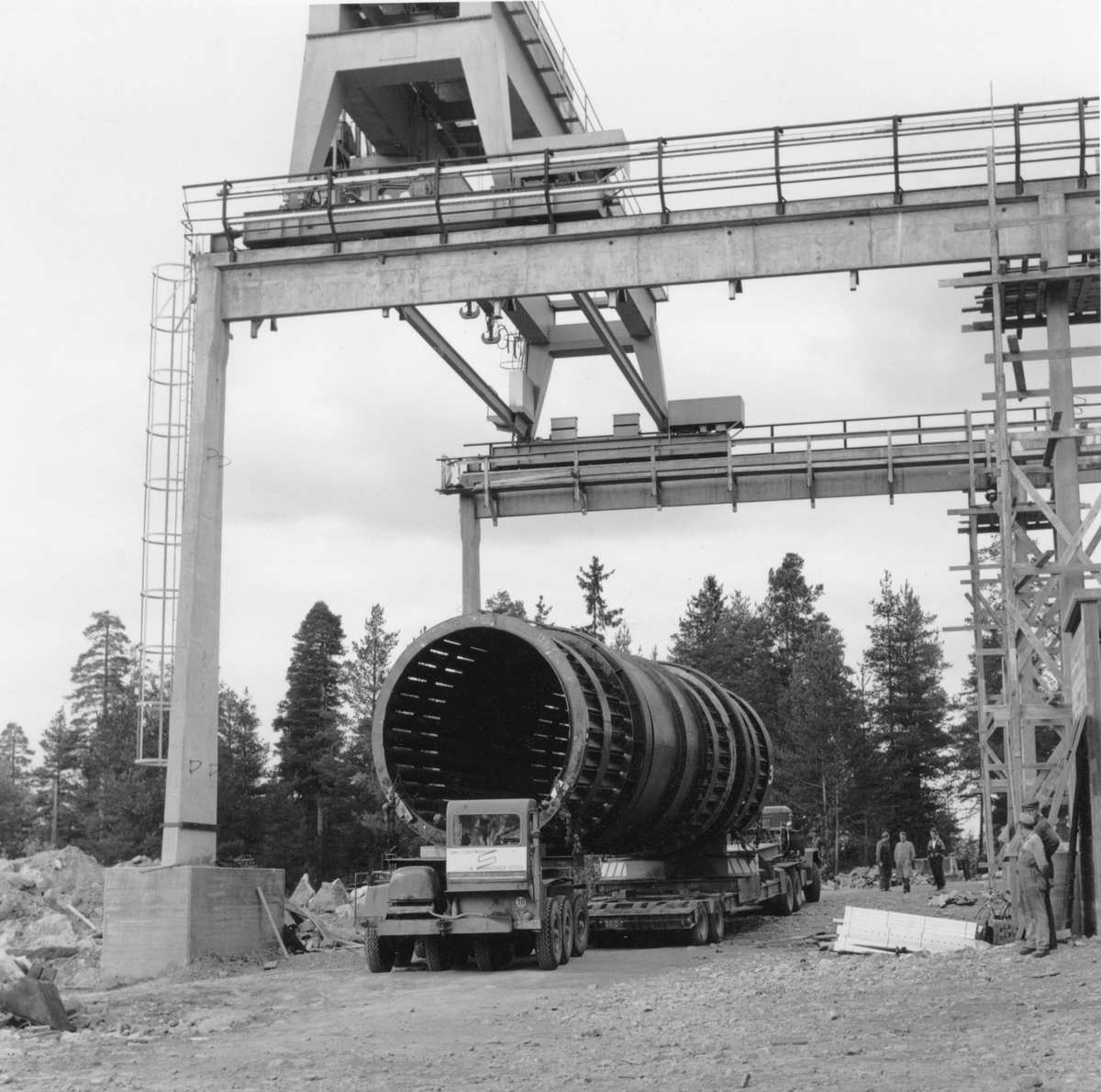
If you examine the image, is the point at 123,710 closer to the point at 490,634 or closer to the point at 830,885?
the point at 830,885

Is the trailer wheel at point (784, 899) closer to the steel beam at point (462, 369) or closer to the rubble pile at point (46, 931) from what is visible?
the steel beam at point (462, 369)

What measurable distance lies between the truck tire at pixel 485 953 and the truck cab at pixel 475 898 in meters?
0.01

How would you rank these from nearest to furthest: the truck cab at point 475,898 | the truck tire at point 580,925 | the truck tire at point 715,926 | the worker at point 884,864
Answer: the truck cab at point 475,898 → the truck tire at point 580,925 → the truck tire at point 715,926 → the worker at point 884,864

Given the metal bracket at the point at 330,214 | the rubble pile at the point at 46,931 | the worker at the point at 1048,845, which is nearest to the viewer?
the rubble pile at the point at 46,931

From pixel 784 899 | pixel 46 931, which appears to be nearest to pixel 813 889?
pixel 784 899

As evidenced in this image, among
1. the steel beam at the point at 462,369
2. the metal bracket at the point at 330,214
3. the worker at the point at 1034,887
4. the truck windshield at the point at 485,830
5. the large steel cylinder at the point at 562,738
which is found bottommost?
the worker at the point at 1034,887

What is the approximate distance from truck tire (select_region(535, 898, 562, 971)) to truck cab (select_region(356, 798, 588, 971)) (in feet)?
0.03

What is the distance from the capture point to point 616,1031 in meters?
12.5

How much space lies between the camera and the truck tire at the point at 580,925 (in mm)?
19359

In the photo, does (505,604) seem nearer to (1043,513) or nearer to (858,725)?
(858,725)

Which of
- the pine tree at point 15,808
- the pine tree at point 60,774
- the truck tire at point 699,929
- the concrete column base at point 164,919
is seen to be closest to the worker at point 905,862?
the truck tire at point 699,929

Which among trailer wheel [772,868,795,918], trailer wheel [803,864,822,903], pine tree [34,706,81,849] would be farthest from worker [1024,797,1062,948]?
pine tree [34,706,81,849]

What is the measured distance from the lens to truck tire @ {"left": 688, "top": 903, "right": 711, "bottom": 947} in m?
21.1

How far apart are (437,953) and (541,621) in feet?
147
